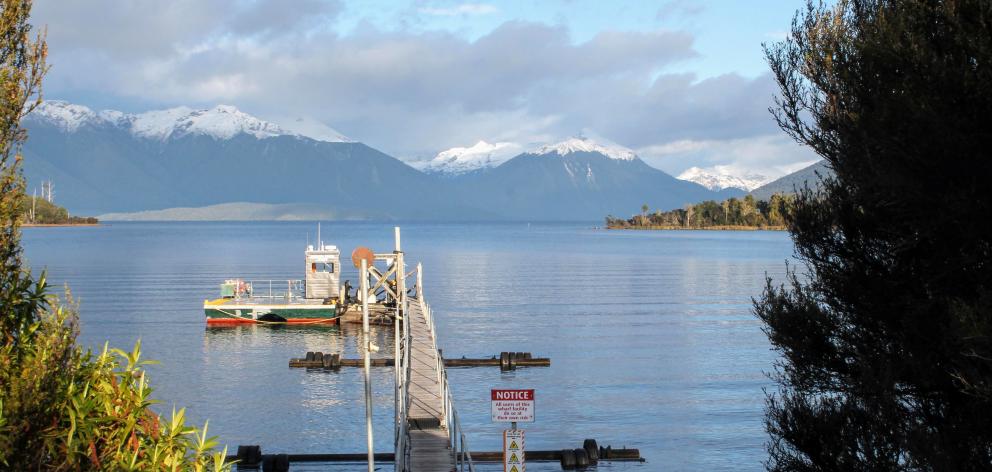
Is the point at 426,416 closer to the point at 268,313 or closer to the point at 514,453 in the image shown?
the point at 514,453

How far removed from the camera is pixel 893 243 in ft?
55.9

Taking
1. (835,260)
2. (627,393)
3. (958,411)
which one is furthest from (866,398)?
(627,393)

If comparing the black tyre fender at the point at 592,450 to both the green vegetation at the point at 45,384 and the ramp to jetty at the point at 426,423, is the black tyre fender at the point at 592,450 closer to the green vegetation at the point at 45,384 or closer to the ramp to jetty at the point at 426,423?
the ramp to jetty at the point at 426,423

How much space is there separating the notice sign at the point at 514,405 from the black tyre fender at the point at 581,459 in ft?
35.1

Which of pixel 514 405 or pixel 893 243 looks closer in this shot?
pixel 893 243

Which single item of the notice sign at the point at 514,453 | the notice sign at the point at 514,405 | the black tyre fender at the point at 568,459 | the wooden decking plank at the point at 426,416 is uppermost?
the notice sign at the point at 514,405

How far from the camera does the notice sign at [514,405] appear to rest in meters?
20.8

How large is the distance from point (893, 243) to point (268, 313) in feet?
190

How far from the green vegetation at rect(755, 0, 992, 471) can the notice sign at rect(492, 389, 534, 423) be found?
5070 mm

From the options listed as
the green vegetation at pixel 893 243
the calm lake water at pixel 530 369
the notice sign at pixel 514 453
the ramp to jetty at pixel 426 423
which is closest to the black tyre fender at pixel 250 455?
the calm lake water at pixel 530 369

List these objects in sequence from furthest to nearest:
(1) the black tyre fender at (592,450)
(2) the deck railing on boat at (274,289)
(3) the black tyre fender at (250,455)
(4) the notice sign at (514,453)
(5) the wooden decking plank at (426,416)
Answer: (2) the deck railing on boat at (274,289), (1) the black tyre fender at (592,450), (3) the black tyre fender at (250,455), (5) the wooden decking plank at (426,416), (4) the notice sign at (514,453)

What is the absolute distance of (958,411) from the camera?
16062 mm

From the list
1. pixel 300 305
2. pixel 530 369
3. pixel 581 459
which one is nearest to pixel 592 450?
pixel 581 459

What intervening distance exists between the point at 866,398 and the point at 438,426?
1369cm
